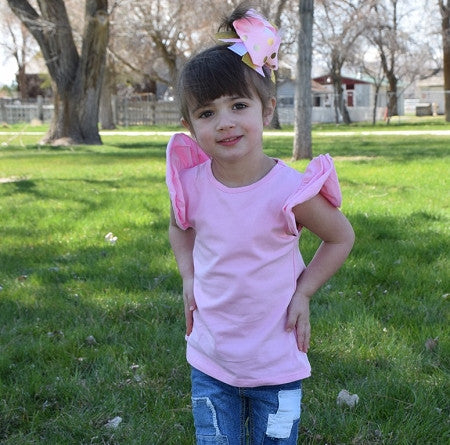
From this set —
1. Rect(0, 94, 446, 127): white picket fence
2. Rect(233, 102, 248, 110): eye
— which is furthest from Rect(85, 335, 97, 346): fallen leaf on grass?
Rect(0, 94, 446, 127): white picket fence

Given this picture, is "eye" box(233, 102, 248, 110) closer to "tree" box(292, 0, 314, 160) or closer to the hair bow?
the hair bow

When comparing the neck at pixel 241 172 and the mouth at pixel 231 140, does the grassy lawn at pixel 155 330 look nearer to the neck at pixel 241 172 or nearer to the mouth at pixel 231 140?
the neck at pixel 241 172

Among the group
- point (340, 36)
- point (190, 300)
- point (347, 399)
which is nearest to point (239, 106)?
point (190, 300)

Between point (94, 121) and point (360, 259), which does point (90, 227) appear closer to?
point (360, 259)

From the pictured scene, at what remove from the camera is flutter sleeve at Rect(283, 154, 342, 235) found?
1.93 metres

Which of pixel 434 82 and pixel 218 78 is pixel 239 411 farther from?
pixel 434 82

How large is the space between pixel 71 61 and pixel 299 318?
56.2ft

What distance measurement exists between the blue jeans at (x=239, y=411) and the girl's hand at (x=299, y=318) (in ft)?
0.42

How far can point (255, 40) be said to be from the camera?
80.0 inches

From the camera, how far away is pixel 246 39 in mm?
2031

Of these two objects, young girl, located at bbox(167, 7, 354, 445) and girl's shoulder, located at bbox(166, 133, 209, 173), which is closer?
young girl, located at bbox(167, 7, 354, 445)

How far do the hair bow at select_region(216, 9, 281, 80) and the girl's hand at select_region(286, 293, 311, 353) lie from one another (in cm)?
66

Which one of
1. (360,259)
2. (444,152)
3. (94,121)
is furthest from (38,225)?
(94,121)

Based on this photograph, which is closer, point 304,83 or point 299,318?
point 299,318
